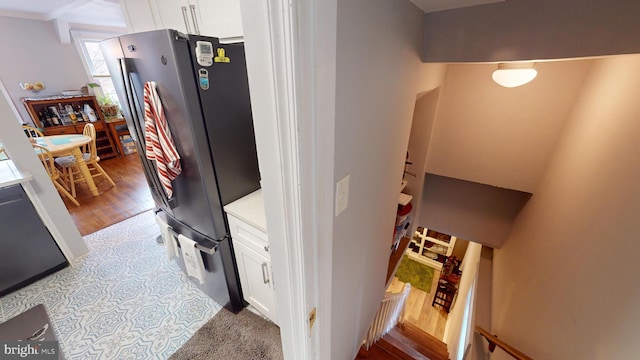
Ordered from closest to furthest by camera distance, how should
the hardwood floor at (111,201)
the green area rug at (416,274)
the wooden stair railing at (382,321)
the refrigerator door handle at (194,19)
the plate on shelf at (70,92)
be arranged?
1. the refrigerator door handle at (194,19)
2. the wooden stair railing at (382,321)
3. the hardwood floor at (111,201)
4. the plate on shelf at (70,92)
5. the green area rug at (416,274)

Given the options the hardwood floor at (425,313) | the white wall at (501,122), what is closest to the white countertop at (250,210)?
the white wall at (501,122)

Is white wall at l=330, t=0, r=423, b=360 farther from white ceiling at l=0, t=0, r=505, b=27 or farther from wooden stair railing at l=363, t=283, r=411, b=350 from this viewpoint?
white ceiling at l=0, t=0, r=505, b=27

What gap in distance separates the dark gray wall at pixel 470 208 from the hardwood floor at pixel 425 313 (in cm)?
183

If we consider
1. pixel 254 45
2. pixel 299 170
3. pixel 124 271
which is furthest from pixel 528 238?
pixel 124 271

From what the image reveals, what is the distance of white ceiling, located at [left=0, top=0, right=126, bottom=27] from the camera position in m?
3.04

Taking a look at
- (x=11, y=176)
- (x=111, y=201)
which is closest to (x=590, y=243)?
(x=11, y=176)

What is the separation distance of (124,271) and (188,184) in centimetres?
147

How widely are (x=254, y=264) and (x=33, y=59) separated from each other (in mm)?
5517

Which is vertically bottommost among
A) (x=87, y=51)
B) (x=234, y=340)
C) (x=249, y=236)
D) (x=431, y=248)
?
(x=431, y=248)

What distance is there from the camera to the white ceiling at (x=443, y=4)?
36.3 inches

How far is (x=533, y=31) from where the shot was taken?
0.94m

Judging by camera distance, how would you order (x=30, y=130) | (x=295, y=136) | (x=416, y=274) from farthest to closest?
(x=416, y=274)
(x=30, y=130)
(x=295, y=136)

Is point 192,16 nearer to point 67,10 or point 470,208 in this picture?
point 470,208

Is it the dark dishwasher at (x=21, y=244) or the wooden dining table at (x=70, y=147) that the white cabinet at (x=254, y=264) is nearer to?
the dark dishwasher at (x=21, y=244)
